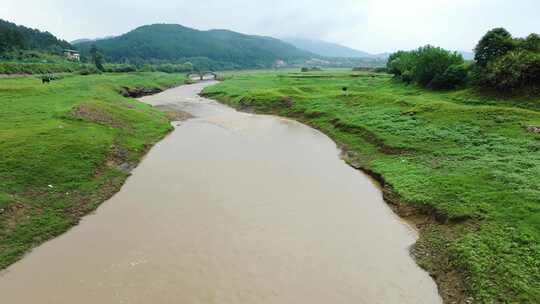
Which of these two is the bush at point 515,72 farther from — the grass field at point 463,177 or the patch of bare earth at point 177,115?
the patch of bare earth at point 177,115

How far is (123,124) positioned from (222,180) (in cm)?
1788

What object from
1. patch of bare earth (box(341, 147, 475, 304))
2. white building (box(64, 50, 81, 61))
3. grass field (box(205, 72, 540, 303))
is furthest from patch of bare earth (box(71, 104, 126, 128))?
white building (box(64, 50, 81, 61))

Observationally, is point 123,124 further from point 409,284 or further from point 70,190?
point 409,284

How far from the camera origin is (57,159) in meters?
22.1

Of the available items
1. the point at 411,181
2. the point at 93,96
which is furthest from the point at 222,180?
the point at 93,96

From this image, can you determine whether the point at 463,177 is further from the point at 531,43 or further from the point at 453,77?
the point at 453,77

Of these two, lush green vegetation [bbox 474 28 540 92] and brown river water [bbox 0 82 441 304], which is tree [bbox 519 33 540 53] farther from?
brown river water [bbox 0 82 441 304]

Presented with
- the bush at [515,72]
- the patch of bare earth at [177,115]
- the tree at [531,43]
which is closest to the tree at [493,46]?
the tree at [531,43]

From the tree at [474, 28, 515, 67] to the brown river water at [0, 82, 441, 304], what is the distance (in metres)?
33.1

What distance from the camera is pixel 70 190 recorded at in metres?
19.6

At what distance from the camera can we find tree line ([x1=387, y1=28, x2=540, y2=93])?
36.8 metres

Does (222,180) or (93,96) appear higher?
(93,96)

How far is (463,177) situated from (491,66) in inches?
1143

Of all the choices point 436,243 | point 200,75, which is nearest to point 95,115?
point 436,243
